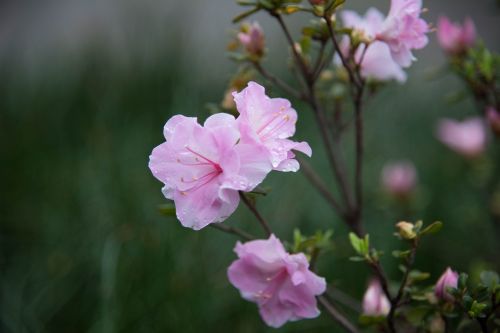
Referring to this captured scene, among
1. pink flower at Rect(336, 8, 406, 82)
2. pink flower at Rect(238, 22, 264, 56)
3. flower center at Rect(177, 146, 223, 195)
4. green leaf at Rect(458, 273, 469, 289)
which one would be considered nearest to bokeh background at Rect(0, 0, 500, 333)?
pink flower at Rect(336, 8, 406, 82)

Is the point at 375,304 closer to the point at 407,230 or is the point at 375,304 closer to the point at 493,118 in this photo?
the point at 407,230

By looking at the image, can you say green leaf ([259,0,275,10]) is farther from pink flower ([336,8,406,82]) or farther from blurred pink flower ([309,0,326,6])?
pink flower ([336,8,406,82])

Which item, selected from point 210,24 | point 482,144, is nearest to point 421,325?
point 482,144

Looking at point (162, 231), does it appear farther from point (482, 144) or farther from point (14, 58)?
point (14, 58)

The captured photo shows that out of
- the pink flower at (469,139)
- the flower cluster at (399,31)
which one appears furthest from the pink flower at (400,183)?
the flower cluster at (399,31)

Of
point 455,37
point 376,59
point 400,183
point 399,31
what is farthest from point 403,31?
point 400,183

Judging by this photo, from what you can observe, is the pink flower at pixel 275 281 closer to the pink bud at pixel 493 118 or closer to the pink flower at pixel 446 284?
the pink flower at pixel 446 284
